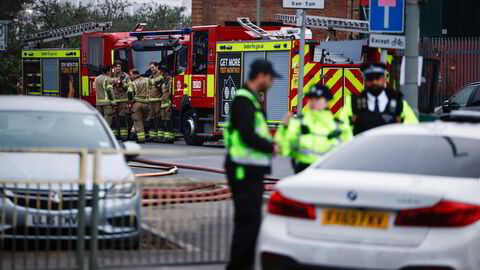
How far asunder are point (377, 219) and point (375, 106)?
3823 mm

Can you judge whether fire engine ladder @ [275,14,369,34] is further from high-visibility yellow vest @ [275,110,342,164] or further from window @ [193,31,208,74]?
high-visibility yellow vest @ [275,110,342,164]

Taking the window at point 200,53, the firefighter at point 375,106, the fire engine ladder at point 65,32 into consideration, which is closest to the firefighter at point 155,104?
the window at point 200,53

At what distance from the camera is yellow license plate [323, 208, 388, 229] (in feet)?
23.9

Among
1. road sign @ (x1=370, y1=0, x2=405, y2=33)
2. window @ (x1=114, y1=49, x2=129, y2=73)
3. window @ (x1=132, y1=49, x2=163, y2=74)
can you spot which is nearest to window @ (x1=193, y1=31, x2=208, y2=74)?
window @ (x1=132, y1=49, x2=163, y2=74)

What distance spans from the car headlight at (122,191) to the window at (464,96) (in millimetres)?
15931

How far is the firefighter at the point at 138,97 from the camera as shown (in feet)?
89.7

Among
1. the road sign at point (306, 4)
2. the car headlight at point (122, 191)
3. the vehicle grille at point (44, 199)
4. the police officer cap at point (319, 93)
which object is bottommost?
the vehicle grille at point (44, 199)

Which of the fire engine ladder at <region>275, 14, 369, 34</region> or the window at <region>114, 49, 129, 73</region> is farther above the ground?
the fire engine ladder at <region>275, 14, 369, 34</region>

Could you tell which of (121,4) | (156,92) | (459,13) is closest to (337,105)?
(156,92)

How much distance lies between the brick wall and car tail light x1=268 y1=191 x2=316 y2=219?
148 feet

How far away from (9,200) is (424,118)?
A: 7.38m

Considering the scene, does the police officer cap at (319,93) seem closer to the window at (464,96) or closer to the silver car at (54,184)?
the silver car at (54,184)

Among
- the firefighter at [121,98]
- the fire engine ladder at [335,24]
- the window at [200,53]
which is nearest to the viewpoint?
the fire engine ladder at [335,24]

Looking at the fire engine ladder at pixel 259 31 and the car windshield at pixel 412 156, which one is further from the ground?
the fire engine ladder at pixel 259 31
